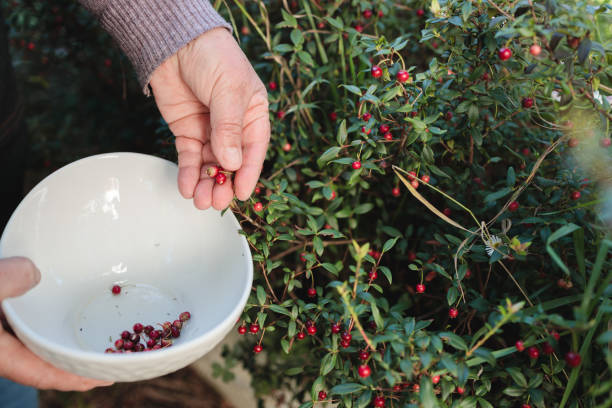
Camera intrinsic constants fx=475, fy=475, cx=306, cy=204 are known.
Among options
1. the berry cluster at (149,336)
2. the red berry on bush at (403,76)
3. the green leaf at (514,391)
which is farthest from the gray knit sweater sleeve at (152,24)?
the green leaf at (514,391)

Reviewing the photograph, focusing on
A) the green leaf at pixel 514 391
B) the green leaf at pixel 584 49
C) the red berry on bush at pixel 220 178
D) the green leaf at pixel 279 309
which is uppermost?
the green leaf at pixel 584 49

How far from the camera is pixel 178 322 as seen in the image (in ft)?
3.70

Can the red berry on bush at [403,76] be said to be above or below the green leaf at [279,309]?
above

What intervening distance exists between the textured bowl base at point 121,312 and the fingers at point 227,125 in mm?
399

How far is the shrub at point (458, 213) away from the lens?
2.71 ft

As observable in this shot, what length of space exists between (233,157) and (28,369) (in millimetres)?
601

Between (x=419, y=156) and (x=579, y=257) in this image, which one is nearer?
(x=579, y=257)

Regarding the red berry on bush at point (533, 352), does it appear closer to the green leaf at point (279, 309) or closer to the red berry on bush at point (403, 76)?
the green leaf at point (279, 309)

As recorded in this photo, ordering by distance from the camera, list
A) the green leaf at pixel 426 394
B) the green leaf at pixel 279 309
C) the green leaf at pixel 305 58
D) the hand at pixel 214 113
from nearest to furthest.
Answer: the green leaf at pixel 426 394, the green leaf at pixel 279 309, the hand at pixel 214 113, the green leaf at pixel 305 58

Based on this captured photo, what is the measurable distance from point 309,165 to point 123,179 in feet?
1.67

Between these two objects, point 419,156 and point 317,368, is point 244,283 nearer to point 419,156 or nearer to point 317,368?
point 317,368

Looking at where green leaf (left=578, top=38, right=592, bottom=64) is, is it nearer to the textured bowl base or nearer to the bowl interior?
the bowl interior

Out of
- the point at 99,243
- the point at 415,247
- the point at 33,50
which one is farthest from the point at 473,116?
the point at 33,50

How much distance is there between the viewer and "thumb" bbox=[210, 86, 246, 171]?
3.47 feet
